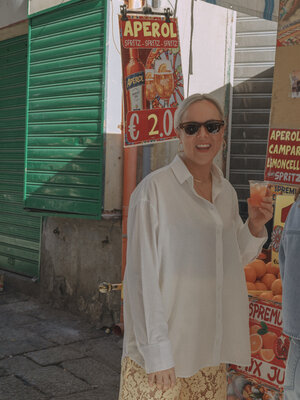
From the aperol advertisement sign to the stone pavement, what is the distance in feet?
6.25

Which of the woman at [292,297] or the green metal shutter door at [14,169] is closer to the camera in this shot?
the woman at [292,297]

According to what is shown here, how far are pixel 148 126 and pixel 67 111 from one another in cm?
221

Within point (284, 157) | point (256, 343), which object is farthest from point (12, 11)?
point (256, 343)

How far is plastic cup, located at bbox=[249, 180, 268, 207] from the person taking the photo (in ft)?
7.97

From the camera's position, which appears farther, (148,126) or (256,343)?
(148,126)

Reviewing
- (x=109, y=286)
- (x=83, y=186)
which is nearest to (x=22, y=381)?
(x=109, y=286)

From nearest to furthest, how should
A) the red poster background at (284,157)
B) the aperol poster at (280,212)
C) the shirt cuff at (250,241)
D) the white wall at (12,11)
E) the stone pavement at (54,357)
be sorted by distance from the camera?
the shirt cuff at (250,241)
the red poster background at (284,157)
the aperol poster at (280,212)
the stone pavement at (54,357)
the white wall at (12,11)

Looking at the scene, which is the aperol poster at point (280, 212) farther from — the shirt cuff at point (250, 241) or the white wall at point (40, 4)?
the white wall at point (40, 4)

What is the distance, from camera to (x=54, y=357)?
5.15 meters

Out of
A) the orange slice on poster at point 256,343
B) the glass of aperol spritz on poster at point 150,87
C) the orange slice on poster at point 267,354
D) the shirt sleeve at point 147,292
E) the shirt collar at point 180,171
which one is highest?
the glass of aperol spritz on poster at point 150,87

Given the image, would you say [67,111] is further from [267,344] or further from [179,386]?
[179,386]

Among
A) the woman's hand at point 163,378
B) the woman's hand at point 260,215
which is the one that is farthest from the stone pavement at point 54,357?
the woman's hand at point 260,215

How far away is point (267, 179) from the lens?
2.81 meters

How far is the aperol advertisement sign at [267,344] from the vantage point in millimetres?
2727
